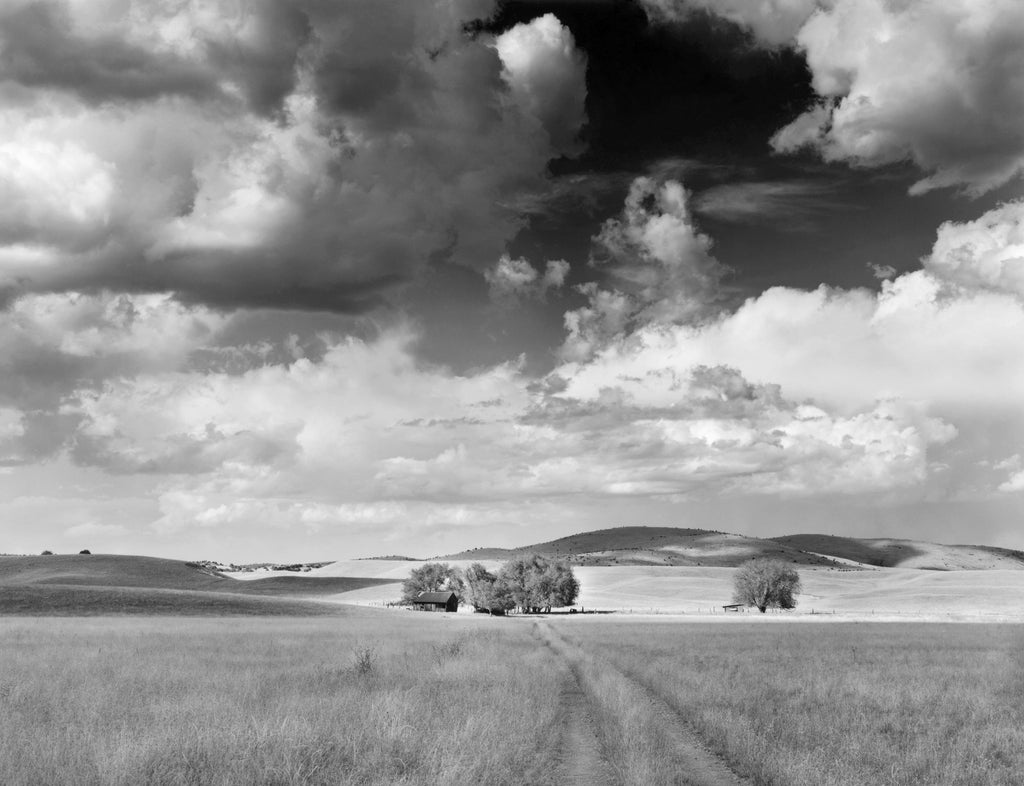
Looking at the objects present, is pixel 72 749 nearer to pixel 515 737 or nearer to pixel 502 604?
pixel 515 737

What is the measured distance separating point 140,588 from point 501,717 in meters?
86.7

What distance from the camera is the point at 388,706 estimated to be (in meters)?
17.6

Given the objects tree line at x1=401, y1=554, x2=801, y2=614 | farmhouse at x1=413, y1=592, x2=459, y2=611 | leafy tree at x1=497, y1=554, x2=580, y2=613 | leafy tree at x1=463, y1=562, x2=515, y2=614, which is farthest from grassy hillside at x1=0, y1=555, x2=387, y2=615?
leafy tree at x1=497, y1=554, x2=580, y2=613

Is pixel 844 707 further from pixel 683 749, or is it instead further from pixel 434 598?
pixel 434 598

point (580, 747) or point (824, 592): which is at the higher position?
point (580, 747)

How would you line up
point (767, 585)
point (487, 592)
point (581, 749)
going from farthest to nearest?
point (487, 592) → point (767, 585) → point (581, 749)

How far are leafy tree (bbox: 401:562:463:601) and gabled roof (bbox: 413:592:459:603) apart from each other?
570 centimetres

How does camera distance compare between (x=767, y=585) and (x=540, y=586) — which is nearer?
(x=767, y=585)

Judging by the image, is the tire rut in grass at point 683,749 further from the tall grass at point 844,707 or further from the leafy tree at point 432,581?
the leafy tree at point 432,581

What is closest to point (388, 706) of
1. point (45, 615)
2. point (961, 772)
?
point (961, 772)

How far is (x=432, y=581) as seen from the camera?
498ft

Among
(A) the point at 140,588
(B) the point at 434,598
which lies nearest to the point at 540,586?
(B) the point at 434,598

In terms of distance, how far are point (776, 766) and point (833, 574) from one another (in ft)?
632

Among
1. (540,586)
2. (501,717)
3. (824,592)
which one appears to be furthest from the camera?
(824,592)
